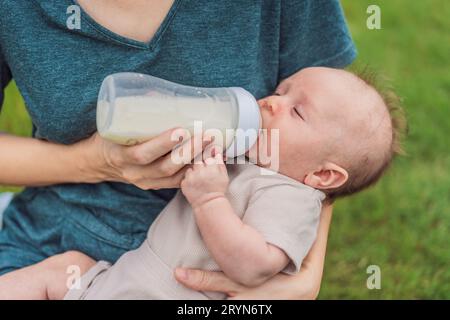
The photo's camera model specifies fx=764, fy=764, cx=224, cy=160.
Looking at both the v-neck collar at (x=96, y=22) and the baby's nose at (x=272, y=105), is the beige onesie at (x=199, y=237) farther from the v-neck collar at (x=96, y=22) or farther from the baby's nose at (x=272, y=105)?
the v-neck collar at (x=96, y=22)

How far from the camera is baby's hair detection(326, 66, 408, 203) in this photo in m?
1.64

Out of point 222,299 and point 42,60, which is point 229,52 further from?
point 222,299

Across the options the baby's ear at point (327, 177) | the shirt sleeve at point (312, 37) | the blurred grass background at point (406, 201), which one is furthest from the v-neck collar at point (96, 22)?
the blurred grass background at point (406, 201)

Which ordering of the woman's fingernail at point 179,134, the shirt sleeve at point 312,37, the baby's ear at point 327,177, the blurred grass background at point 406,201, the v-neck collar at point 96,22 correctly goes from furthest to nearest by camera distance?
the blurred grass background at point 406,201 < the shirt sleeve at point 312,37 < the baby's ear at point 327,177 < the v-neck collar at point 96,22 < the woman's fingernail at point 179,134

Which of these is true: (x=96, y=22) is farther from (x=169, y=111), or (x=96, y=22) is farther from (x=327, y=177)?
(x=327, y=177)

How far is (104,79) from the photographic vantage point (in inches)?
57.8

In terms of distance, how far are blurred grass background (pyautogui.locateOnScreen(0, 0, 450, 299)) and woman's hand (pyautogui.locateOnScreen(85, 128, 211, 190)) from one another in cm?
100

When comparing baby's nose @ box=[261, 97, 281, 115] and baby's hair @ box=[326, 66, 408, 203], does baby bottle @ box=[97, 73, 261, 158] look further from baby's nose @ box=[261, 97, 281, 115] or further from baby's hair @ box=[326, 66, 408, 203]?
baby's hair @ box=[326, 66, 408, 203]

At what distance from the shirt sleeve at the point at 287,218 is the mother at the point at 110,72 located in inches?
3.8

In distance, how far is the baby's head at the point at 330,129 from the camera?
1591mm

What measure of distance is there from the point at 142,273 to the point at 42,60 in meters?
0.47

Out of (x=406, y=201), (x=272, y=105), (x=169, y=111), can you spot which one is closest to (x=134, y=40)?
(x=169, y=111)

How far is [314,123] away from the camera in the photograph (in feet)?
5.24
